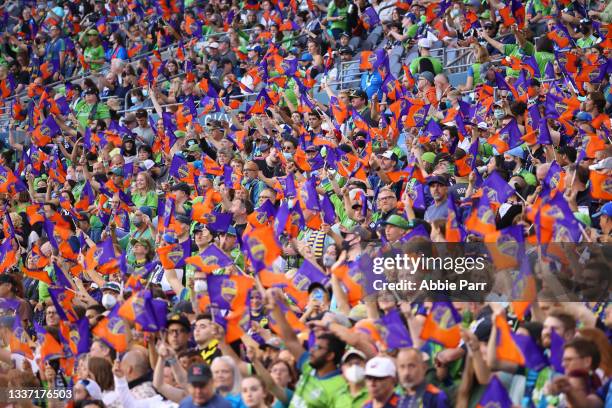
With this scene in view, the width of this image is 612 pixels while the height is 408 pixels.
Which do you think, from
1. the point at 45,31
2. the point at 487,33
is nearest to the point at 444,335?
the point at 487,33

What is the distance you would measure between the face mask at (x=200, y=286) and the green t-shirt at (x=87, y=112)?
8.14 metres

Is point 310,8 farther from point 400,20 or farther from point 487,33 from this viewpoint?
point 487,33

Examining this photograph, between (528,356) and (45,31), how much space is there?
54.4 feet

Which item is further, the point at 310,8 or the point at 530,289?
the point at 310,8

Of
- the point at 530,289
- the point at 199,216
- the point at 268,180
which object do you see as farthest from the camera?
the point at 268,180

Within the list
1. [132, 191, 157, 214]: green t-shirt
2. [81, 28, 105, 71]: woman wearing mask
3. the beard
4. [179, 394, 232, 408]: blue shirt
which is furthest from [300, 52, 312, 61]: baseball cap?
[179, 394, 232, 408]: blue shirt

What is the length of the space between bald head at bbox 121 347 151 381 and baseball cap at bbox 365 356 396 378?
→ 1.93 meters

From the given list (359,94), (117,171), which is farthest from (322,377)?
(117,171)

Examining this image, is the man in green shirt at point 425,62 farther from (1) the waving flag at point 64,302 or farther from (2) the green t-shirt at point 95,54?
(2) the green t-shirt at point 95,54

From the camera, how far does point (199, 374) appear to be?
7.07 meters

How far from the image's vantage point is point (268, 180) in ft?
40.4

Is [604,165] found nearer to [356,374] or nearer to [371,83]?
[356,374]

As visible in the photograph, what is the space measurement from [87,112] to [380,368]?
11.1 metres

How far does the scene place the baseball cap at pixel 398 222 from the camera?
9258mm
